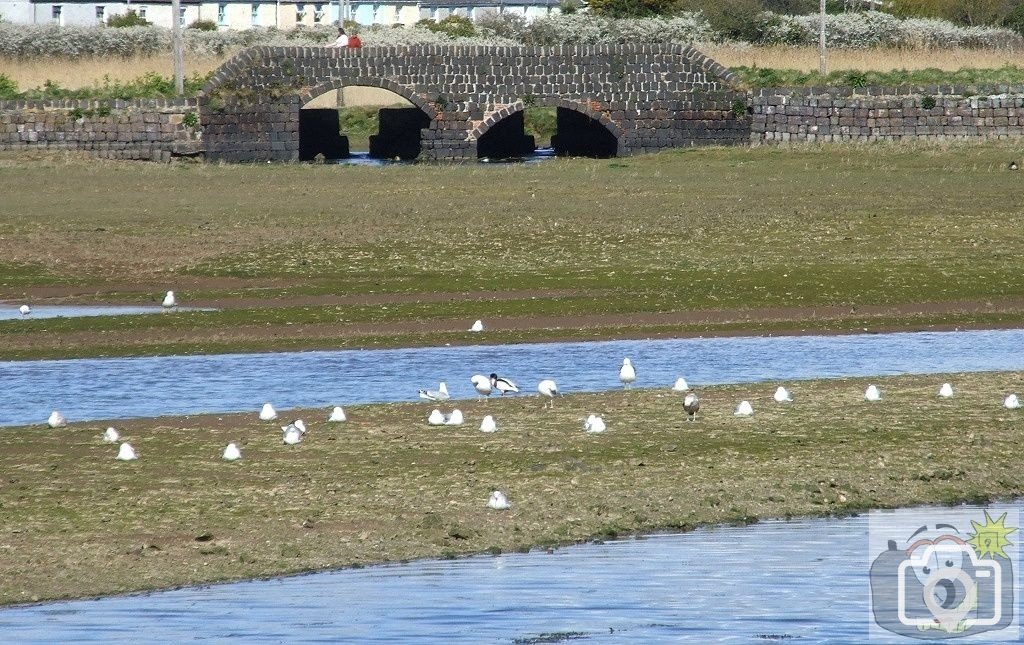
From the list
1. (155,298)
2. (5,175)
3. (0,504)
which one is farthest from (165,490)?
(5,175)

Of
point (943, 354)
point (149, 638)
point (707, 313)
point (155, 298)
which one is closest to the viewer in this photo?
point (149, 638)

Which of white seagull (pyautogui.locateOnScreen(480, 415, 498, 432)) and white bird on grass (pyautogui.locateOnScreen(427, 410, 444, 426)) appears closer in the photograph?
white seagull (pyautogui.locateOnScreen(480, 415, 498, 432))

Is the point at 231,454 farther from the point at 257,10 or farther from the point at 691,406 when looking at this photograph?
the point at 257,10

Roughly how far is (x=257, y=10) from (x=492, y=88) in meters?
52.1

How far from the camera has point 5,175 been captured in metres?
37.4

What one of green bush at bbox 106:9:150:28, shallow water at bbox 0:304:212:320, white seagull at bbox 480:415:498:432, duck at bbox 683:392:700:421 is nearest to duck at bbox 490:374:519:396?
white seagull at bbox 480:415:498:432

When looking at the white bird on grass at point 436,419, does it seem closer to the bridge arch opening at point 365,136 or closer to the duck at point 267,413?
the duck at point 267,413

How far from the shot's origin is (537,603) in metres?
9.95

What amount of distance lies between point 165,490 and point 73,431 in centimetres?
267

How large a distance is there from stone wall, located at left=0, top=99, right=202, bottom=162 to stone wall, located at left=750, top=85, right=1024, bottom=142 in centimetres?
1496

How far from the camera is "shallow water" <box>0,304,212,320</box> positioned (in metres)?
22.7

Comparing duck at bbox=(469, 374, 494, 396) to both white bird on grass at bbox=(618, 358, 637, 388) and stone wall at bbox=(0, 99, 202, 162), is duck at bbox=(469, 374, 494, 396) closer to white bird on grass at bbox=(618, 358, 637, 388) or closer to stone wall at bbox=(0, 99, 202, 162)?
white bird on grass at bbox=(618, 358, 637, 388)

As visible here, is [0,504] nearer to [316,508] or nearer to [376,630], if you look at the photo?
[316,508]

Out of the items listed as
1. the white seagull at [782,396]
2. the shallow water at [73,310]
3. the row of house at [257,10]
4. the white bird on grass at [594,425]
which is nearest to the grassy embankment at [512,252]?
the shallow water at [73,310]
